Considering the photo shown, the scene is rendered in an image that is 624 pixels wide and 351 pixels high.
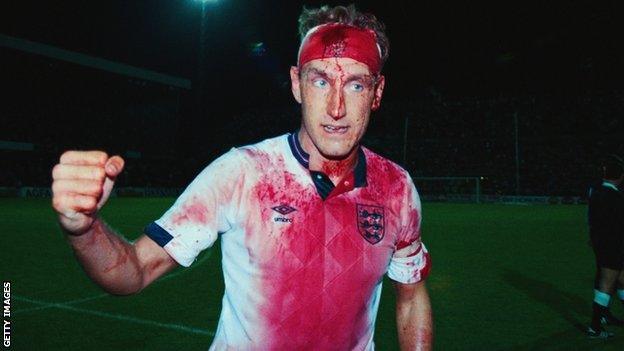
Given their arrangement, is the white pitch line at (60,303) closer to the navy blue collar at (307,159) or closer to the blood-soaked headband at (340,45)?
the navy blue collar at (307,159)

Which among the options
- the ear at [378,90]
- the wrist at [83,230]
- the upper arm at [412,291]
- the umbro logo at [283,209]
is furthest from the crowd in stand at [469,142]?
the wrist at [83,230]

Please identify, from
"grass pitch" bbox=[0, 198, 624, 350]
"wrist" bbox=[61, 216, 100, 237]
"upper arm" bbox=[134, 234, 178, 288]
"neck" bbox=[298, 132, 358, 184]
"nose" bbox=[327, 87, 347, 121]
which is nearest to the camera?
"wrist" bbox=[61, 216, 100, 237]

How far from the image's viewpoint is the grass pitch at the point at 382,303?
574 cm

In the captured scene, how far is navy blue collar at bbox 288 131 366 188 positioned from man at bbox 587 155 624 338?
508cm

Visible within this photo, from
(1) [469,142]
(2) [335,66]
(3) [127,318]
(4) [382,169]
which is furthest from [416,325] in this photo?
(1) [469,142]

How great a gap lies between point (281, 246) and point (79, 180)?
851 millimetres

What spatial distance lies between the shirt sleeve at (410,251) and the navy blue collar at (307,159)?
9.4 inches

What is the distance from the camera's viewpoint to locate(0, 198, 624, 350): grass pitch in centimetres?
574

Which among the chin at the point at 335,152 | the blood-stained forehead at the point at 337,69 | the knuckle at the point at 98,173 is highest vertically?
the blood-stained forehead at the point at 337,69

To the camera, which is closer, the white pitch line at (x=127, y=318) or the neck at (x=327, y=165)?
the neck at (x=327, y=165)

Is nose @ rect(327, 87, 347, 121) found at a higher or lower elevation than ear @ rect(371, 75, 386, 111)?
lower

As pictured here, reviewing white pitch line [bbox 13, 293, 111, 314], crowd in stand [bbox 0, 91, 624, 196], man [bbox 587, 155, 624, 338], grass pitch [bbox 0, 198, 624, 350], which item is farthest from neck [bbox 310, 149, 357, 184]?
crowd in stand [bbox 0, 91, 624, 196]

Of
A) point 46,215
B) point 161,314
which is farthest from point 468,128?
point 161,314

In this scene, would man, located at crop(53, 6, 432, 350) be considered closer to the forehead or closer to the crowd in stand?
the forehead
